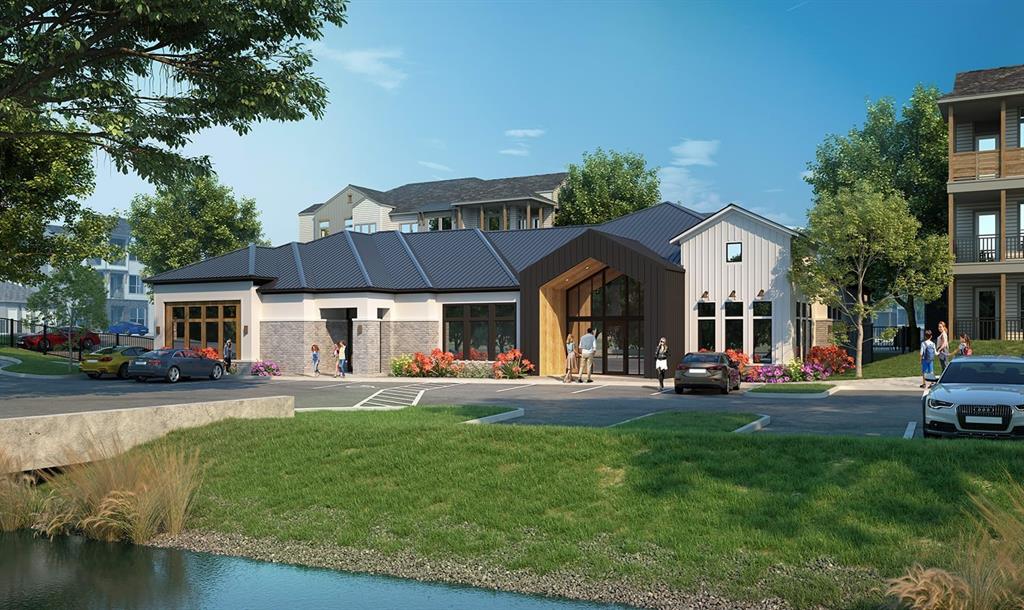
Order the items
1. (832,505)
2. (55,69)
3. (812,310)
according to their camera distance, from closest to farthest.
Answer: (832,505)
(55,69)
(812,310)

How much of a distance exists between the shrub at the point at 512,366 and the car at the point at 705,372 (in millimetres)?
9409

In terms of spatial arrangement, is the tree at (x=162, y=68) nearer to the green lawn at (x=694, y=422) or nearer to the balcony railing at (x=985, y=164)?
the green lawn at (x=694, y=422)

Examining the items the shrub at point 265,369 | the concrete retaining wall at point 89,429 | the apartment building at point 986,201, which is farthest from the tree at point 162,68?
the apartment building at point 986,201

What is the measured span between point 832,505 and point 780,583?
72.1 inches

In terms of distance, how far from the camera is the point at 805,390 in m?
26.9

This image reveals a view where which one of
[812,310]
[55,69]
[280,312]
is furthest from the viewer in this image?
[280,312]

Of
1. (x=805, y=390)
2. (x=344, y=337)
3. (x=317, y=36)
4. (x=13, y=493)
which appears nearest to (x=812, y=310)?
(x=805, y=390)

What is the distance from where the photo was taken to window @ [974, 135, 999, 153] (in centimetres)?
3509

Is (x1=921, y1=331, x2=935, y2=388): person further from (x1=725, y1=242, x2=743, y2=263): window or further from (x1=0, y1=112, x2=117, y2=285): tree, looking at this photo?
(x1=0, y1=112, x2=117, y2=285): tree

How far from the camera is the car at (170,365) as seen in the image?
32.9 meters

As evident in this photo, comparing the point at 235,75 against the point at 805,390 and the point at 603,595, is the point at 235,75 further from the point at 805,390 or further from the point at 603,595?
the point at 805,390

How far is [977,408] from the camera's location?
42.8 ft

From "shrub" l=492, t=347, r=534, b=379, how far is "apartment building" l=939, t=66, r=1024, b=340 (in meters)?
16.9

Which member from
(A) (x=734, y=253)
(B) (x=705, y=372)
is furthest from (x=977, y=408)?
(A) (x=734, y=253)
